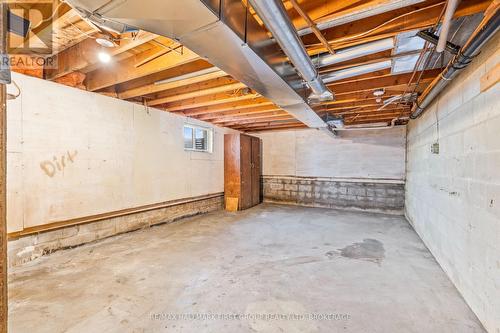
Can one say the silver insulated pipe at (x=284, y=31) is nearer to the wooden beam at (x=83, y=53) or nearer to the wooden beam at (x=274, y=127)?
the wooden beam at (x=83, y=53)

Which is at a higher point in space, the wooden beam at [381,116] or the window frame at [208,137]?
the wooden beam at [381,116]

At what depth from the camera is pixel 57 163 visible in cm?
283

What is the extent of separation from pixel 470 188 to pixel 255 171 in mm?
4678

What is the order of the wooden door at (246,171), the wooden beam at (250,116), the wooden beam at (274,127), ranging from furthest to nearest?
1. the wooden beam at (274,127)
2. the wooden door at (246,171)
3. the wooden beam at (250,116)

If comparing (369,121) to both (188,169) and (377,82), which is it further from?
(188,169)

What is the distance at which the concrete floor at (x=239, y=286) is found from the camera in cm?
159

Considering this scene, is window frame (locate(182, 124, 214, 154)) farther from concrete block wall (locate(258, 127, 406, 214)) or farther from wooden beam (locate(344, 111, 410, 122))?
wooden beam (locate(344, 111, 410, 122))

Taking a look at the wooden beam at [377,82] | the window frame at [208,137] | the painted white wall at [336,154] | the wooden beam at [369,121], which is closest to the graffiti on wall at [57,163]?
the window frame at [208,137]

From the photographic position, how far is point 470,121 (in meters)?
1.86

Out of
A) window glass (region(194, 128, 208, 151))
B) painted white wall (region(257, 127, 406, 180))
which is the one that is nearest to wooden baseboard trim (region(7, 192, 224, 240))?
window glass (region(194, 128, 208, 151))

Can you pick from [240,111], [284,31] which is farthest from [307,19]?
[240,111]

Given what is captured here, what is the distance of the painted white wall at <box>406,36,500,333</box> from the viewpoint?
59.1 inches

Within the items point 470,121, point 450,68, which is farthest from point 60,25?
point 470,121

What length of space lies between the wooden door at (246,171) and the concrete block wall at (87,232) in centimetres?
125
